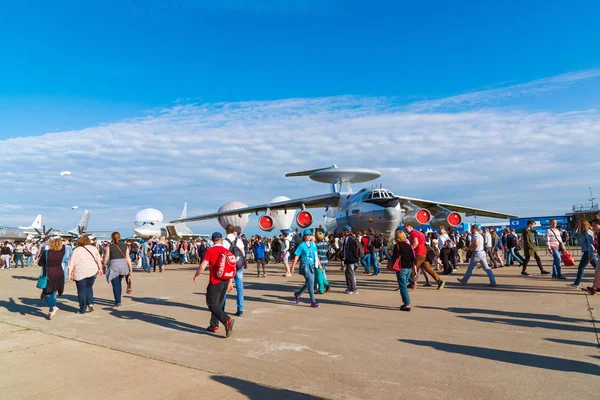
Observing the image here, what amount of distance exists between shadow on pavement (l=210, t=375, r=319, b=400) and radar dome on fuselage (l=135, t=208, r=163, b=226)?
58.0m

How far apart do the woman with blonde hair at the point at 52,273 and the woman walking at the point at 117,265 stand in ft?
3.20

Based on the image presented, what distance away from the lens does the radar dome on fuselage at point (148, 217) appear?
193 feet

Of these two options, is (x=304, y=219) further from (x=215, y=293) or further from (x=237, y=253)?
(x=215, y=293)

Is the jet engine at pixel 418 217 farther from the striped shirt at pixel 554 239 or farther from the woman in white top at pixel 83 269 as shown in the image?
the woman in white top at pixel 83 269

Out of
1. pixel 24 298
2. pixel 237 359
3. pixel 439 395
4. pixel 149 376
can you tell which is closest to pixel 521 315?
pixel 439 395

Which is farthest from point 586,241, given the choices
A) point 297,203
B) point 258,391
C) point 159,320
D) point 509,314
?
point 297,203

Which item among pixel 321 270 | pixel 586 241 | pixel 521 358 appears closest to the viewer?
pixel 521 358

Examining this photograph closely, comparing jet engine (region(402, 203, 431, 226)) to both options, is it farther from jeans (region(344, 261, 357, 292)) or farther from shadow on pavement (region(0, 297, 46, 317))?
shadow on pavement (region(0, 297, 46, 317))

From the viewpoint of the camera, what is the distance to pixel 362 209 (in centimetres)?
1862

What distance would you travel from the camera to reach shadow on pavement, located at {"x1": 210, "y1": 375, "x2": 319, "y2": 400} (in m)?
3.43

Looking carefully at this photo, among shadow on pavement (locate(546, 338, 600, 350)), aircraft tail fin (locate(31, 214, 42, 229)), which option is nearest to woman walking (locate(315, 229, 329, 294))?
shadow on pavement (locate(546, 338, 600, 350))

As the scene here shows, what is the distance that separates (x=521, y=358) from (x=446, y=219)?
18.0 m

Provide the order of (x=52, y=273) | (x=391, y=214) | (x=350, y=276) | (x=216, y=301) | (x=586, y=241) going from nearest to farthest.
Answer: (x=216, y=301), (x=52, y=273), (x=586, y=241), (x=350, y=276), (x=391, y=214)

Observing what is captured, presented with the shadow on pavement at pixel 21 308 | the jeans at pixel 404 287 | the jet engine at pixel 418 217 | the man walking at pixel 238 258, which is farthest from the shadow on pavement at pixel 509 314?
the jet engine at pixel 418 217
